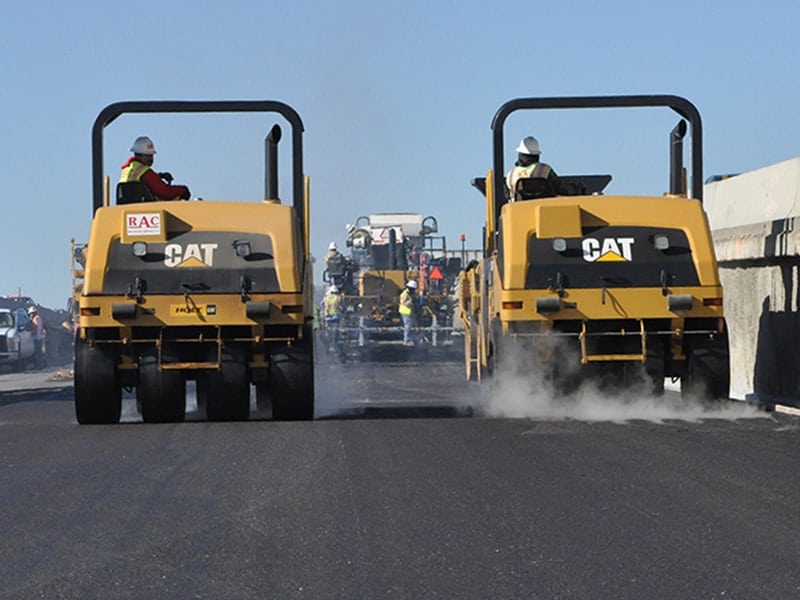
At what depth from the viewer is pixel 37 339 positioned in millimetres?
44844

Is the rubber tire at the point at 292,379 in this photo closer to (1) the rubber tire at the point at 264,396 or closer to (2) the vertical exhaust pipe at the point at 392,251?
(1) the rubber tire at the point at 264,396

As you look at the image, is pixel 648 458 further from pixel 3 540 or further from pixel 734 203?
pixel 734 203

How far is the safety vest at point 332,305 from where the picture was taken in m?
37.0

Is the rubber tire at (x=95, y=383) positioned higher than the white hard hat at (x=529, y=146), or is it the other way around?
the white hard hat at (x=529, y=146)

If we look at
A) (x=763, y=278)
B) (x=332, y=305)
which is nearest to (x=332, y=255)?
(x=332, y=305)

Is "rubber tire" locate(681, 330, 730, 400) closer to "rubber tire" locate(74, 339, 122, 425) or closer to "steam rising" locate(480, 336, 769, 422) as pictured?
"steam rising" locate(480, 336, 769, 422)

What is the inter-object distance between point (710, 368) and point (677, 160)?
254 centimetres

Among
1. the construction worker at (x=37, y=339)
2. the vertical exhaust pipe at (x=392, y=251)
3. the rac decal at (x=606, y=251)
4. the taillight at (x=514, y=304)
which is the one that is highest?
the vertical exhaust pipe at (x=392, y=251)

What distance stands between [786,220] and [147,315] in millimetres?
6384

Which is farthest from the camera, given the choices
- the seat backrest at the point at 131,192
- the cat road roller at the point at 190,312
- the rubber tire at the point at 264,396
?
the seat backrest at the point at 131,192

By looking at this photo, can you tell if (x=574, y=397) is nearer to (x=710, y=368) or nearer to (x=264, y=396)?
(x=710, y=368)

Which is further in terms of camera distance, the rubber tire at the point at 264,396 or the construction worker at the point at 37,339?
the construction worker at the point at 37,339

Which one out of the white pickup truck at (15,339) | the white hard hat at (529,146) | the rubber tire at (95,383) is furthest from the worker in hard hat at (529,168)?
the white pickup truck at (15,339)

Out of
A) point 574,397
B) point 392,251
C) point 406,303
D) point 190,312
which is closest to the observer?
point 190,312
